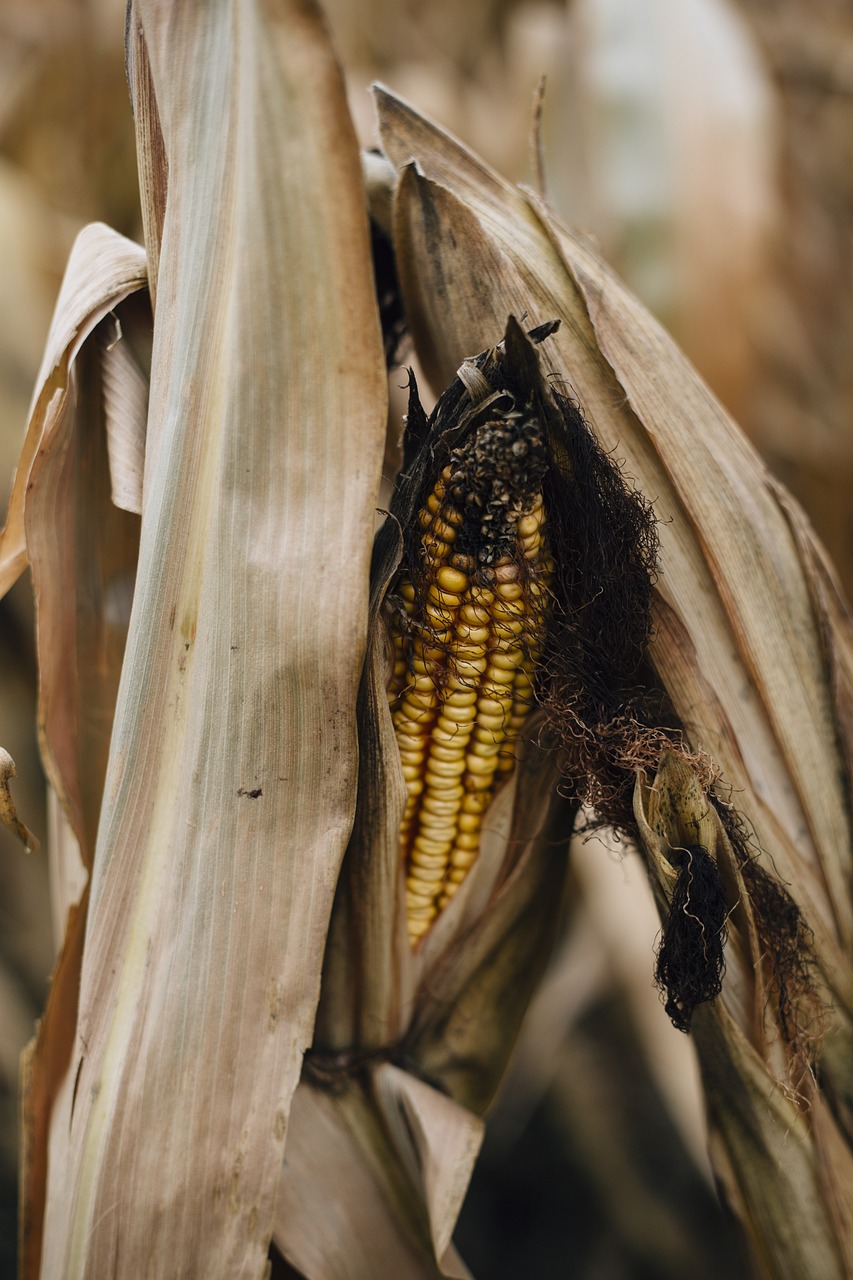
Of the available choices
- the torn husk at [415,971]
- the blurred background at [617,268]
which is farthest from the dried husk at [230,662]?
the blurred background at [617,268]

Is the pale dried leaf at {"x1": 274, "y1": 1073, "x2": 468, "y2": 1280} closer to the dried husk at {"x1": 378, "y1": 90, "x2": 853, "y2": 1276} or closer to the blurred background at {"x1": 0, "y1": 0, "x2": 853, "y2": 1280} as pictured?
the dried husk at {"x1": 378, "y1": 90, "x2": 853, "y2": 1276}

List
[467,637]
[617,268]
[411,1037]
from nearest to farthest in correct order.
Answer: [467,637]
[411,1037]
[617,268]

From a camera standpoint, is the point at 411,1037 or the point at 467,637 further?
the point at 411,1037

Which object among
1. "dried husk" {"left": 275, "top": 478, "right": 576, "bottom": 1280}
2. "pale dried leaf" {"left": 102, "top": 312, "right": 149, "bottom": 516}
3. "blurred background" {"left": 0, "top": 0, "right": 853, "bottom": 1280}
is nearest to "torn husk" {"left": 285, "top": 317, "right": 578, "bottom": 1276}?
"dried husk" {"left": 275, "top": 478, "right": 576, "bottom": 1280}

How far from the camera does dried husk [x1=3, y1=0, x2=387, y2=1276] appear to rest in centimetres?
38

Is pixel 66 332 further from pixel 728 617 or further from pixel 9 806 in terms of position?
pixel 728 617

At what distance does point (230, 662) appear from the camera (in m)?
0.38

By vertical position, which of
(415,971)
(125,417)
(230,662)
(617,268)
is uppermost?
(617,268)

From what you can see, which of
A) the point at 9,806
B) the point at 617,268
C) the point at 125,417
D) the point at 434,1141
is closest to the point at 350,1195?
the point at 434,1141

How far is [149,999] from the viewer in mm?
386

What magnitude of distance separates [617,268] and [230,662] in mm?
729

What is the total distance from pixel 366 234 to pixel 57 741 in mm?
297

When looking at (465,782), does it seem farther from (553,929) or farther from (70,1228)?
(70,1228)

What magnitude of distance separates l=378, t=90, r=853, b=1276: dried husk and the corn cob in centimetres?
8
